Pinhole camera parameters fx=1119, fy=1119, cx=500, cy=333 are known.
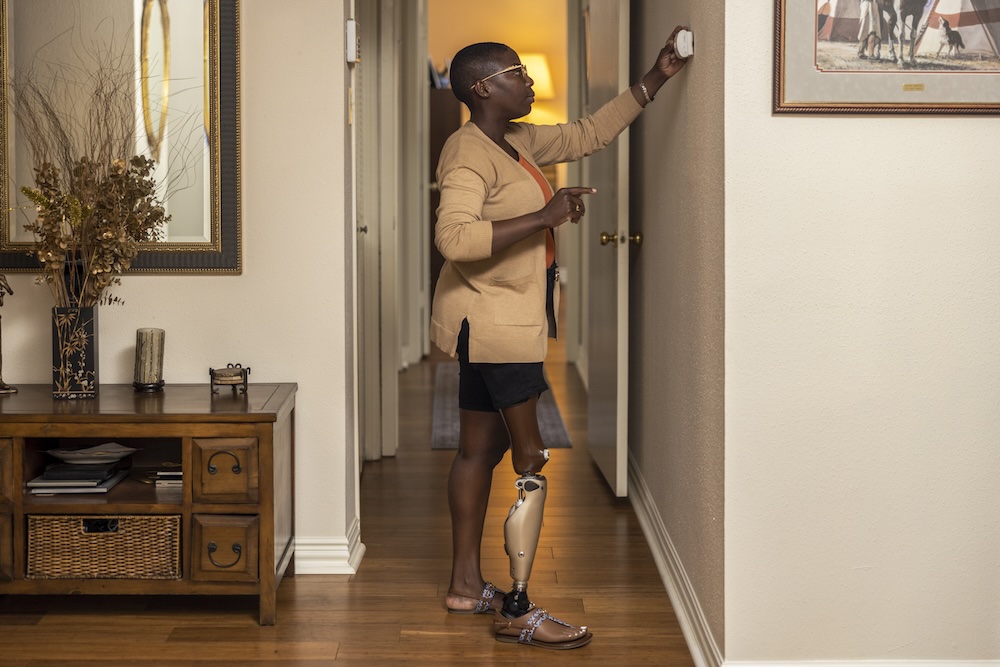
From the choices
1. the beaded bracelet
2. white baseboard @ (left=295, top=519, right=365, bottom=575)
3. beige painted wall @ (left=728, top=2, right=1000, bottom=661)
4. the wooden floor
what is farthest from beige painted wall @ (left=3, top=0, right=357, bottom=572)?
beige painted wall @ (left=728, top=2, right=1000, bottom=661)

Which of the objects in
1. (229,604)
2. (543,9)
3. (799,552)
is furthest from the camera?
(543,9)

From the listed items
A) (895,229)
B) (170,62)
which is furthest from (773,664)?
(170,62)

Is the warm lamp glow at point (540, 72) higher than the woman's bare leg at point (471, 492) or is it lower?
higher

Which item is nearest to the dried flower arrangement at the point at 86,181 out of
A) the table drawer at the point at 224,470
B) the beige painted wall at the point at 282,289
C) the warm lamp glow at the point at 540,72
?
the beige painted wall at the point at 282,289

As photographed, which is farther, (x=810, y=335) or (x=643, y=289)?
(x=643, y=289)

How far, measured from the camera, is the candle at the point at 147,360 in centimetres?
303

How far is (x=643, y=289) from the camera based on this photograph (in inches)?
145

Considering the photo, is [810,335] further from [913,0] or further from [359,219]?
[359,219]

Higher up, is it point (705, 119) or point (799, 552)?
point (705, 119)

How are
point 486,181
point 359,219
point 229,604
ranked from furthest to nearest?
point 359,219, point 229,604, point 486,181

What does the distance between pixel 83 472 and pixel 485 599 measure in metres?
1.08

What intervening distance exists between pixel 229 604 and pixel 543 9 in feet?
30.0

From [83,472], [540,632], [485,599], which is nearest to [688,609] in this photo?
[540,632]

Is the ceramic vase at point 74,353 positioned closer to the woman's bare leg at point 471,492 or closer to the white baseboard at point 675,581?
the woman's bare leg at point 471,492
